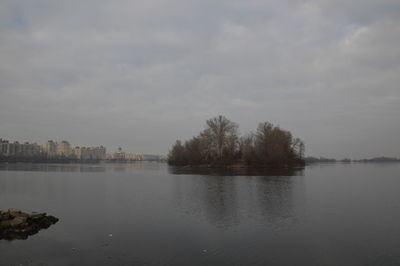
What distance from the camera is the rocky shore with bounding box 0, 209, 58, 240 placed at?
62.7ft

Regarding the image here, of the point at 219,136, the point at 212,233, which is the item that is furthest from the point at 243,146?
the point at 212,233

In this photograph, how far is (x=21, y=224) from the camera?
67.4 feet

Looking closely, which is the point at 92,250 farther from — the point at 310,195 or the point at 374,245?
the point at 310,195

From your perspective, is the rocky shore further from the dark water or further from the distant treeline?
the distant treeline

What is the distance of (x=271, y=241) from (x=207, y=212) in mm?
8846

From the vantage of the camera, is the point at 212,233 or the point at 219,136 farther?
the point at 219,136

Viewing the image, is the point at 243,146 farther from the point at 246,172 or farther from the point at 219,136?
the point at 246,172

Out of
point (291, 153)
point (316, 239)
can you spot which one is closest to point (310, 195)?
point (316, 239)

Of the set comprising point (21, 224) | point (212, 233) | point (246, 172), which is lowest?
point (212, 233)

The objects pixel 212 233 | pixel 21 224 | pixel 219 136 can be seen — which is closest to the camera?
pixel 212 233

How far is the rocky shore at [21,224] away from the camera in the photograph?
19.1m

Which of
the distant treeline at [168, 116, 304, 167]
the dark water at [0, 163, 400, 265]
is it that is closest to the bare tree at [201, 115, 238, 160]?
the distant treeline at [168, 116, 304, 167]

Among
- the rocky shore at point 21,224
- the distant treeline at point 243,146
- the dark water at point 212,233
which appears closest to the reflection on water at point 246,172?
the distant treeline at point 243,146

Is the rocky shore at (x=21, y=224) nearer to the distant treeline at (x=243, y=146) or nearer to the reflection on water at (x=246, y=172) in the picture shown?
the reflection on water at (x=246, y=172)
